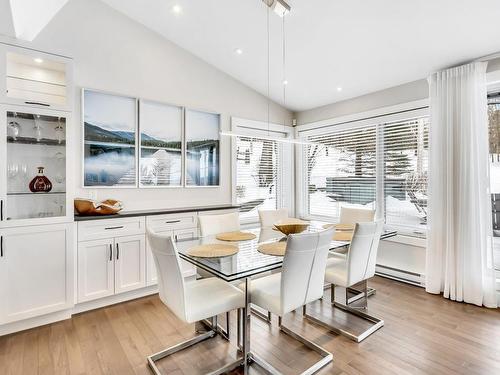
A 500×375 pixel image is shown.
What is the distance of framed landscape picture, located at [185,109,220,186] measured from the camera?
13.0 feet

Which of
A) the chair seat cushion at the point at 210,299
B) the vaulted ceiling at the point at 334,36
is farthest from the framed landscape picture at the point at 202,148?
the chair seat cushion at the point at 210,299

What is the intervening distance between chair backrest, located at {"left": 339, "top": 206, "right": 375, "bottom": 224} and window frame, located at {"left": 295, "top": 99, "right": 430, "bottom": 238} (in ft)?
2.42

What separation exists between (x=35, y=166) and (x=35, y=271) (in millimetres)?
1010

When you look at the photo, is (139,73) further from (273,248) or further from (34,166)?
(273,248)

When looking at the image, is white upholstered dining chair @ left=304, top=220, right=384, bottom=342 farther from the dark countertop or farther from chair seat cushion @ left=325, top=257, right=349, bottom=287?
the dark countertop

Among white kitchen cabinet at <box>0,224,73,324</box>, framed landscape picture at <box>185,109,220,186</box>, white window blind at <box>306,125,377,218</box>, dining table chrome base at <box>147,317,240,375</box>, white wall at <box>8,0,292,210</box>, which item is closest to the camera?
dining table chrome base at <box>147,317,240,375</box>

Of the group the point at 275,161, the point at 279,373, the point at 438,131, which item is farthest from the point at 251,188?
the point at 279,373

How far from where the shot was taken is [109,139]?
3314 mm

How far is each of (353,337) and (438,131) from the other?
2.47 meters

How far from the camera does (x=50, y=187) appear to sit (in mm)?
2811

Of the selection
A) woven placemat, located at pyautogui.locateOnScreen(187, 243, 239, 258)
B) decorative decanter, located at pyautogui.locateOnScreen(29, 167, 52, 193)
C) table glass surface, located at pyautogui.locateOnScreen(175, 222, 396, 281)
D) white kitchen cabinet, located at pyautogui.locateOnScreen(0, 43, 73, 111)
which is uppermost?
white kitchen cabinet, located at pyautogui.locateOnScreen(0, 43, 73, 111)

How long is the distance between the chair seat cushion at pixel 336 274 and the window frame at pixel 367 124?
1.54 metres

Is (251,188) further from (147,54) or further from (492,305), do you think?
(492,305)

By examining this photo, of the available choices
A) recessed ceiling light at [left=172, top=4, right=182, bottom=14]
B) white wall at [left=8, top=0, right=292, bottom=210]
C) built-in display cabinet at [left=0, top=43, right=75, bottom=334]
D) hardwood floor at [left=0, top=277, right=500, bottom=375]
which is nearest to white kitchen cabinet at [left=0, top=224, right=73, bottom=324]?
built-in display cabinet at [left=0, top=43, right=75, bottom=334]
